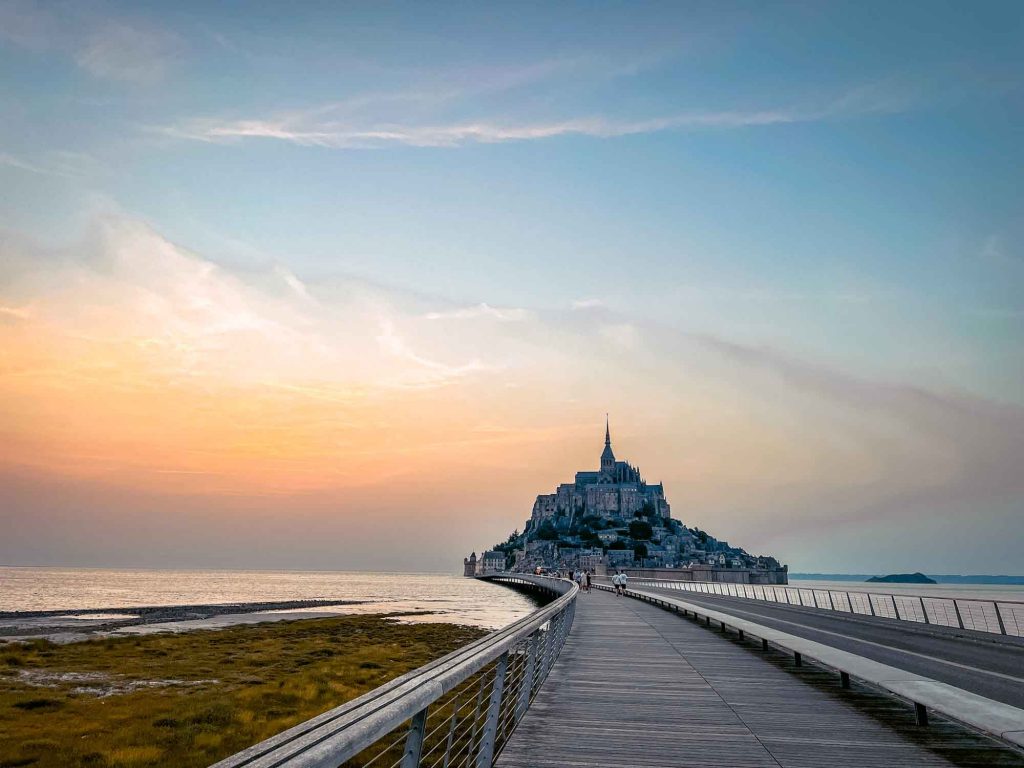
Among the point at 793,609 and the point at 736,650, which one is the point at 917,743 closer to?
the point at 736,650

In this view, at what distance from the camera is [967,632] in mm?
19766

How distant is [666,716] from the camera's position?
24.6 ft

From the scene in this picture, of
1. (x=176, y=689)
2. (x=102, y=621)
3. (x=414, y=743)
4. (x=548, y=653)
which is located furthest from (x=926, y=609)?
(x=102, y=621)

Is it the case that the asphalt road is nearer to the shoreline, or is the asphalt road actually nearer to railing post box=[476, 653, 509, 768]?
railing post box=[476, 653, 509, 768]

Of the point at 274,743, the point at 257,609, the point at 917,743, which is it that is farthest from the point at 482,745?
the point at 257,609


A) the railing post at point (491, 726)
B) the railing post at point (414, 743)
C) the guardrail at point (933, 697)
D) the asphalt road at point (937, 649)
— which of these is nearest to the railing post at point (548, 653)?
the guardrail at point (933, 697)

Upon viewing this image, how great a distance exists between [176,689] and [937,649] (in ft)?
60.2

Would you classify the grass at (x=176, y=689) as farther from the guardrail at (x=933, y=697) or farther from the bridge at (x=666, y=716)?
the guardrail at (x=933, y=697)

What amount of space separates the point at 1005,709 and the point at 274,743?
639 cm

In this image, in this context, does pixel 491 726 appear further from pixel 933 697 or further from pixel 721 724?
pixel 933 697

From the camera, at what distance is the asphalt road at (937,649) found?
36.3 feet

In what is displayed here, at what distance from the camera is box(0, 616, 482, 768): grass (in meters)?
13.0

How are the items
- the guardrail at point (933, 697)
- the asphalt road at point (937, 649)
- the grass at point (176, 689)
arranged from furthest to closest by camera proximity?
the grass at point (176, 689)
the asphalt road at point (937, 649)
the guardrail at point (933, 697)

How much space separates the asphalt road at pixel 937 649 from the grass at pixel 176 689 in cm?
1157
